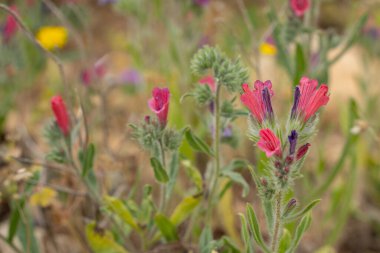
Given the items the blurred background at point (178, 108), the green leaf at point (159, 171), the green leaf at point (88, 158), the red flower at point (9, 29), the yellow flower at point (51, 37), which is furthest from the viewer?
the yellow flower at point (51, 37)

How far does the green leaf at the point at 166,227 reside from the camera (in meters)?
1.86

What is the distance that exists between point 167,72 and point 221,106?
1.47 m

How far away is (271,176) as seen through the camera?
1405mm

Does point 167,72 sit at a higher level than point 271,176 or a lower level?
higher

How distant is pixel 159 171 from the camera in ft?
5.56

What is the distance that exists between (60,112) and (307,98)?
836 millimetres

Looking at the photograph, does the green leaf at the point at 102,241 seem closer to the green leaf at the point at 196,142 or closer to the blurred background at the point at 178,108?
the blurred background at the point at 178,108

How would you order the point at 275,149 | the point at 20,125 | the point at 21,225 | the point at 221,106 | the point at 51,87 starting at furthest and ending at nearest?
the point at 51,87, the point at 20,125, the point at 21,225, the point at 221,106, the point at 275,149

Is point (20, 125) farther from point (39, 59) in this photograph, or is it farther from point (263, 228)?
point (263, 228)

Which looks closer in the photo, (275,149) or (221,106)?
(275,149)

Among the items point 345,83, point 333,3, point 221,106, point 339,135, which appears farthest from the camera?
point 333,3

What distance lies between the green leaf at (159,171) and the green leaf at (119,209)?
204 millimetres

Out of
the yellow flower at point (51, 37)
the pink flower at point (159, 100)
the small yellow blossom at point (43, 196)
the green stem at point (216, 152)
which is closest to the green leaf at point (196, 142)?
the green stem at point (216, 152)

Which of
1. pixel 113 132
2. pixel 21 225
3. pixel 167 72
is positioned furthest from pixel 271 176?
pixel 113 132
